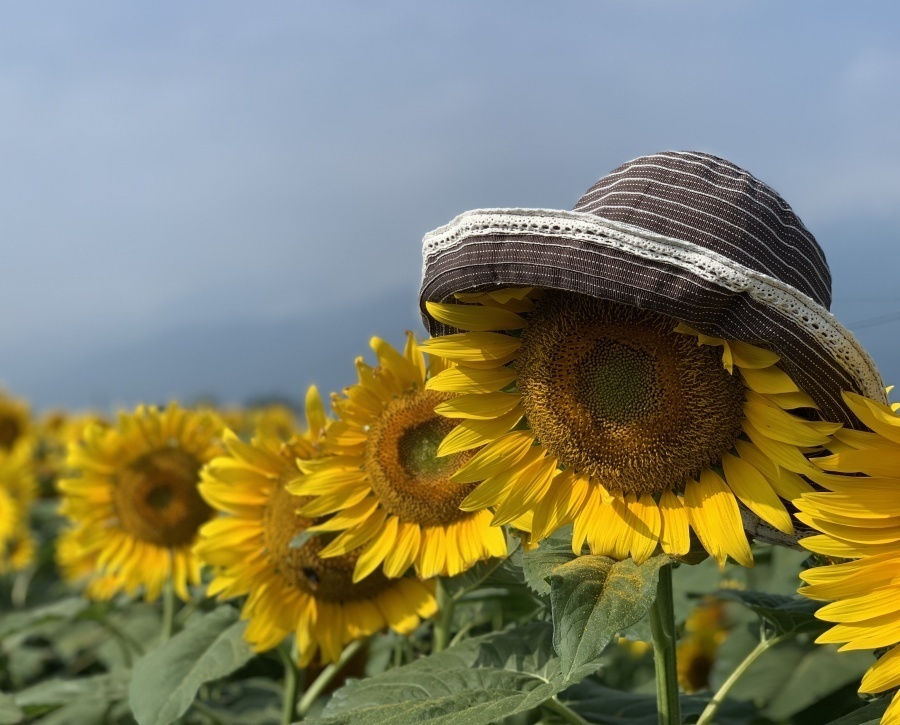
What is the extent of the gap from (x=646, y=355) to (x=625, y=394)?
2.6 inches

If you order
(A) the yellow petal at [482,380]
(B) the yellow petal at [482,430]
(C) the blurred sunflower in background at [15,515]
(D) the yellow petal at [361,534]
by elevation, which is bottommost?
(D) the yellow petal at [361,534]

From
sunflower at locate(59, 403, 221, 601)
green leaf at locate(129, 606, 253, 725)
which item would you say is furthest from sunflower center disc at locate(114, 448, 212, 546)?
green leaf at locate(129, 606, 253, 725)

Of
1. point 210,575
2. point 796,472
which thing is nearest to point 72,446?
point 210,575

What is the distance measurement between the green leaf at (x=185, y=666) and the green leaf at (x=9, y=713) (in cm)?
34

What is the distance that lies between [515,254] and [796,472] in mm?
487

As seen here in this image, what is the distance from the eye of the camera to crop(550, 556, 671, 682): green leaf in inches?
47.7

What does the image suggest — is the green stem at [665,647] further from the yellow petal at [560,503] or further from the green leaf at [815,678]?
the green leaf at [815,678]

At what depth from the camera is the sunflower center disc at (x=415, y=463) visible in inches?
76.3

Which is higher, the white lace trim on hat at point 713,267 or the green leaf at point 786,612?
the white lace trim on hat at point 713,267

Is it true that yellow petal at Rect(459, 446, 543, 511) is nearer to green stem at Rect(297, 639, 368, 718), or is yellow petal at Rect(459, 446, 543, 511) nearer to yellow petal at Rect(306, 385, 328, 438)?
yellow petal at Rect(306, 385, 328, 438)

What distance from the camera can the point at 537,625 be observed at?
1870mm

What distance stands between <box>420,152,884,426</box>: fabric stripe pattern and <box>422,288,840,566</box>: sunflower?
57 mm

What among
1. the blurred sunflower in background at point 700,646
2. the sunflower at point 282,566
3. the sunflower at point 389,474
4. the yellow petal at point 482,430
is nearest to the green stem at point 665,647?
the yellow petal at point 482,430

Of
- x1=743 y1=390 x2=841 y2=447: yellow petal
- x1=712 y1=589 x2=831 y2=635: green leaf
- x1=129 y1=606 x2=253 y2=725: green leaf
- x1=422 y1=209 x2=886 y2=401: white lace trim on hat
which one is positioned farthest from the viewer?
x1=129 y1=606 x2=253 y2=725: green leaf
